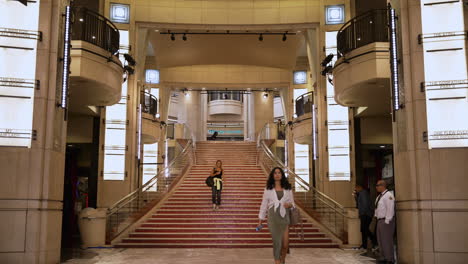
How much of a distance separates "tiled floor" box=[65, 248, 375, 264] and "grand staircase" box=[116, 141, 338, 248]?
3.21ft

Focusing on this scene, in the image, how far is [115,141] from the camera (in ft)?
57.0

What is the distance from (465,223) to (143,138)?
14.0m

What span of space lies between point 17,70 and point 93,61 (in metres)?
4.10

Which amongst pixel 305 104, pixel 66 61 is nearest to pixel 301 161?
pixel 305 104

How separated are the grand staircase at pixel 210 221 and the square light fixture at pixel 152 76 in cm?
608

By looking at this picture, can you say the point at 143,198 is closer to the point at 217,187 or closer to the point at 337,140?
the point at 217,187

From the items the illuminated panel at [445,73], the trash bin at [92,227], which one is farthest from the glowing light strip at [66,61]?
the illuminated panel at [445,73]

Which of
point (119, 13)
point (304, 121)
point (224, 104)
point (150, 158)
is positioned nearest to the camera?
point (119, 13)

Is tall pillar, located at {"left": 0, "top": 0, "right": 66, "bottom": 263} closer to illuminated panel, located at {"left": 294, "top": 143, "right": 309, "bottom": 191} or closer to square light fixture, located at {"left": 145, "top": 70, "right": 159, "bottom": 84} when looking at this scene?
square light fixture, located at {"left": 145, "top": 70, "right": 159, "bottom": 84}

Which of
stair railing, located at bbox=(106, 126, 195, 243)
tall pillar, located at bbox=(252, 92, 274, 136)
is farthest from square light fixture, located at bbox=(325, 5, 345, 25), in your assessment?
tall pillar, located at bbox=(252, 92, 274, 136)

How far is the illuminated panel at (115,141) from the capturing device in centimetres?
1727

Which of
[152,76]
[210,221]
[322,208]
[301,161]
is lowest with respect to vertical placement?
[210,221]

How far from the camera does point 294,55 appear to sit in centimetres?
2380

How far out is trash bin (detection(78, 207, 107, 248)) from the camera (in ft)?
42.3
